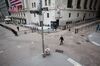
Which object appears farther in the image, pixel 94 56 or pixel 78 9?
pixel 78 9

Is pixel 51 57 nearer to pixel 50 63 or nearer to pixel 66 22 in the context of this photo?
pixel 50 63

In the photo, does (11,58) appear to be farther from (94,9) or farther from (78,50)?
(94,9)

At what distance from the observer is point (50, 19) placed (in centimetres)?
2736

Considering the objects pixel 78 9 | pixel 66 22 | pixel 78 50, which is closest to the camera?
pixel 78 50

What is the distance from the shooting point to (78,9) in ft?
106

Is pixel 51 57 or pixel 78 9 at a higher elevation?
pixel 78 9

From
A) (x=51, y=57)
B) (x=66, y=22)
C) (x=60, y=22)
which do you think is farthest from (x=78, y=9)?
(x=51, y=57)

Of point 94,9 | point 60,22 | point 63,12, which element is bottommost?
point 60,22

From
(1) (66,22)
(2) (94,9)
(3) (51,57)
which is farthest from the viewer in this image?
(2) (94,9)

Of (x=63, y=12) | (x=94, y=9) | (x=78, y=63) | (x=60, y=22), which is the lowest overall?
(x=78, y=63)

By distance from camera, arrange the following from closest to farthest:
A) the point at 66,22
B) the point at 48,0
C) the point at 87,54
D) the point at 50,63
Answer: the point at 50,63 → the point at 87,54 → the point at 48,0 → the point at 66,22

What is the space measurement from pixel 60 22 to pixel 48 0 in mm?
7636

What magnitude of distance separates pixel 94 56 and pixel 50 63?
5.23m

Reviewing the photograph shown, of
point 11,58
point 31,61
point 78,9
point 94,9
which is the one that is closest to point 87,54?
point 31,61
